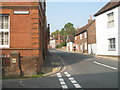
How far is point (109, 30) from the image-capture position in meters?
28.6

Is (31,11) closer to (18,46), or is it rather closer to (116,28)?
(18,46)

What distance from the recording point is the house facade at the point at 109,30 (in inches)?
1043

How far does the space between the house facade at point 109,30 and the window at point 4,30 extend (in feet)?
54.9

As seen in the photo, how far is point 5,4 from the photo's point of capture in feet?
43.9

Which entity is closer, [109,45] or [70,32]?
[109,45]

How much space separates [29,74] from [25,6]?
446cm

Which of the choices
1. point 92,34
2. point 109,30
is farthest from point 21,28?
point 92,34

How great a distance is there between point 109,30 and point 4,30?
18.5m

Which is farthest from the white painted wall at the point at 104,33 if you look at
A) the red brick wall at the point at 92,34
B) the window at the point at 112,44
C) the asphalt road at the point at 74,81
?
the red brick wall at the point at 92,34

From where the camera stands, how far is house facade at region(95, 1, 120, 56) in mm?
26500

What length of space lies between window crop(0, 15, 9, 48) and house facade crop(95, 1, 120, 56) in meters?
16.7

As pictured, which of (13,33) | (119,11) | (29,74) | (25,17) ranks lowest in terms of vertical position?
(29,74)

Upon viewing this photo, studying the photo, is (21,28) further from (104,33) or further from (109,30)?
(104,33)

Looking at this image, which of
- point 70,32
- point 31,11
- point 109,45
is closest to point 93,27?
point 109,45
